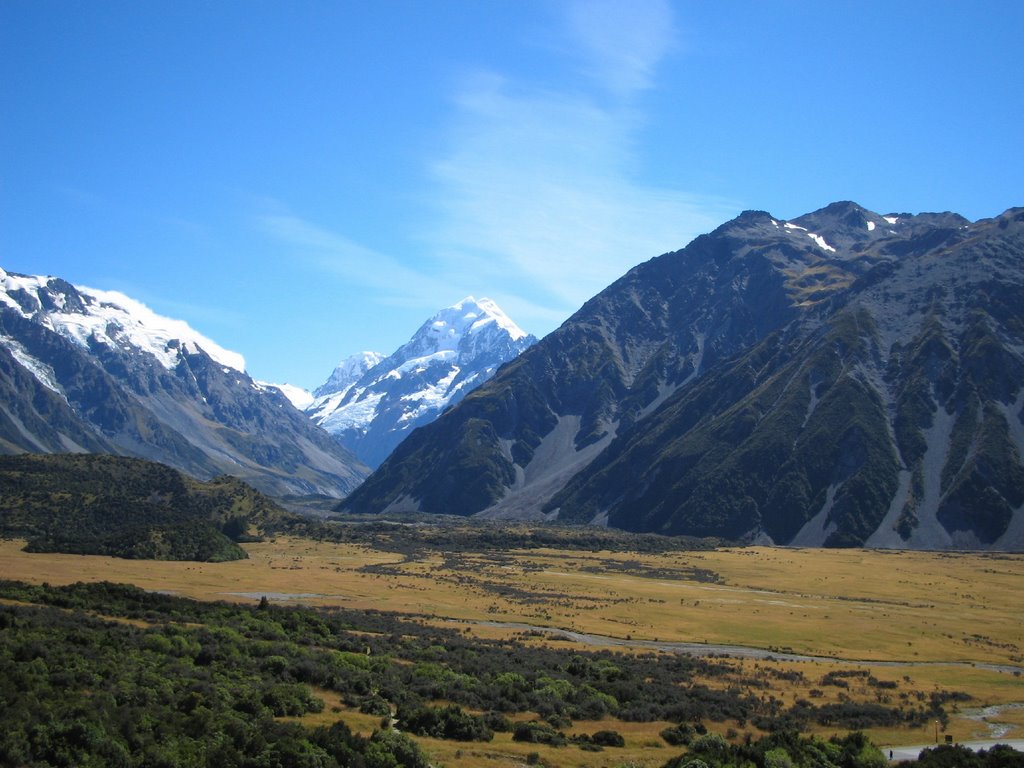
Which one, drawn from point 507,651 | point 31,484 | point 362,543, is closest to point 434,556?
point 362,543

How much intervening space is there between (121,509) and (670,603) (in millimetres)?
100561

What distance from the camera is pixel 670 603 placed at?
4385 inches

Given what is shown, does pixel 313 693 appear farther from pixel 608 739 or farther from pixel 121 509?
pixel 121 509

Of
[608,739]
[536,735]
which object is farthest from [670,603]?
[536,735]

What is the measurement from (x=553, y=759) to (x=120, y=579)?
72271mm

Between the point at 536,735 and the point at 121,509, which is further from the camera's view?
the point at 121,509

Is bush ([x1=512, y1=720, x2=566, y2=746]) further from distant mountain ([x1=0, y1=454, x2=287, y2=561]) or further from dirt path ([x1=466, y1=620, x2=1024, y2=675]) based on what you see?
distant mountain ([x1=0, y1=454, x2=287, y2=561])

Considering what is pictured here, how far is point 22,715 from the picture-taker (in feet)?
95.0

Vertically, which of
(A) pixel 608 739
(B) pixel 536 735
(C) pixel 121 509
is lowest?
(A) pixel 608 739

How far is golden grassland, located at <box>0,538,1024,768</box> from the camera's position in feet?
193

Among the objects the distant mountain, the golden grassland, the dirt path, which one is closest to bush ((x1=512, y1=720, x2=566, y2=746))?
the golden grassland

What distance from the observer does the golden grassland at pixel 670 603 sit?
5872 cm

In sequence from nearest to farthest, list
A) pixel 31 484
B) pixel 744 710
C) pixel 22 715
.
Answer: pixel 22 715
pixel 744 710
pixel 31 484

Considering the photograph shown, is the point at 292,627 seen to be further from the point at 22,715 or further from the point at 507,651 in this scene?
the point at 22,715
